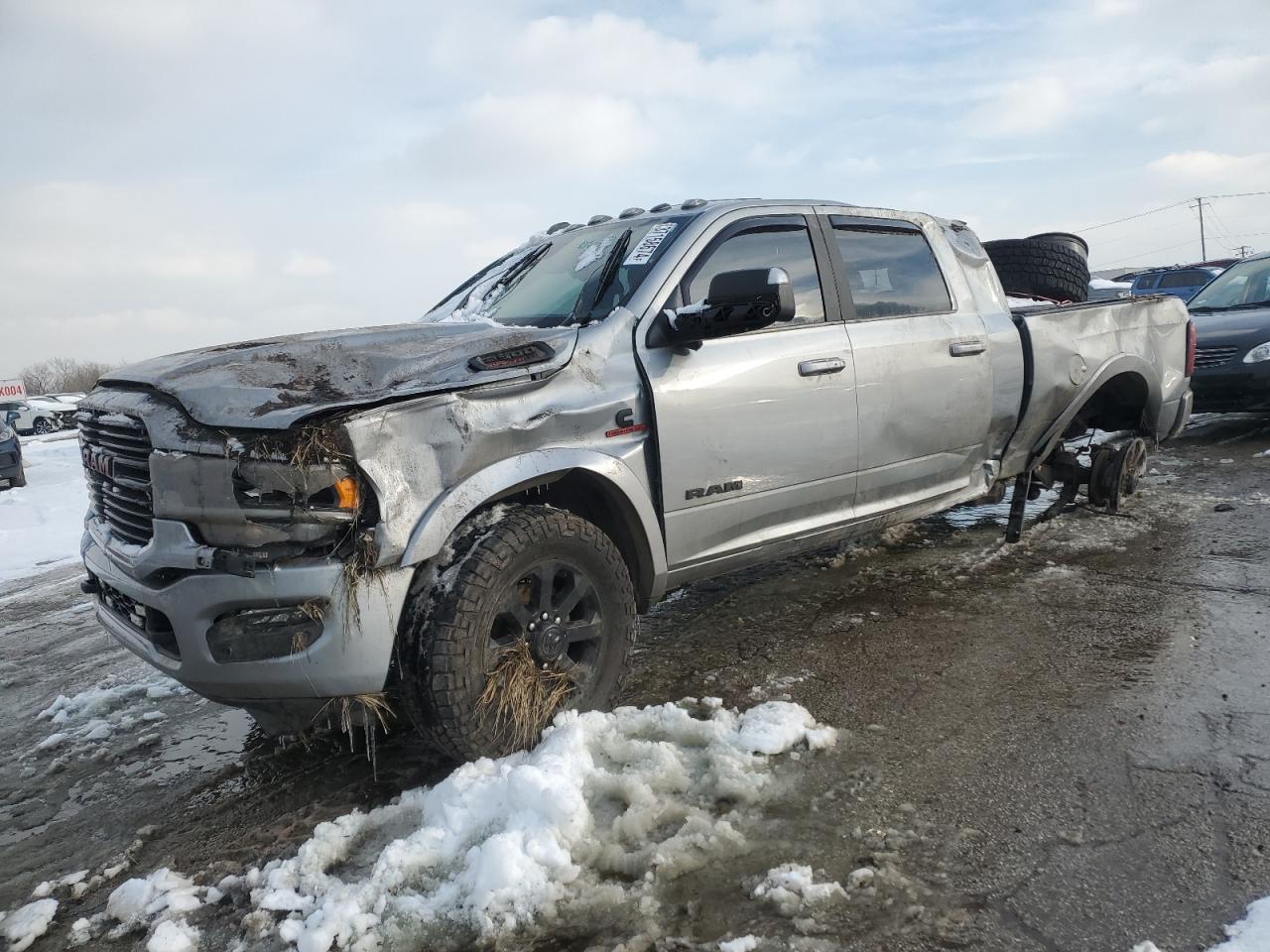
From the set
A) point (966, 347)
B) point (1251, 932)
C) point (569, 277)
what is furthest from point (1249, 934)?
point (569, 277)

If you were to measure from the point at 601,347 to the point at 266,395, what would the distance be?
1.11m

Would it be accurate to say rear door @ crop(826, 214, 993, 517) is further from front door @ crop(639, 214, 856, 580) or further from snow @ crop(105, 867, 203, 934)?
snow @ crop(105, 867, 203, 934)

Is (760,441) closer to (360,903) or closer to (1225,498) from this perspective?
(360,903)

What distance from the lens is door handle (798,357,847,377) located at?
3570 millimetres

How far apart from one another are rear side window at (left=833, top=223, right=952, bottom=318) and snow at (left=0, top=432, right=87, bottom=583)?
6230mm

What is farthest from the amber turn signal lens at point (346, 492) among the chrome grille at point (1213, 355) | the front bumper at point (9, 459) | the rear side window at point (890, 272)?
the front bumper at point (9, 459)

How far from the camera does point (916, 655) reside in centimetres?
363

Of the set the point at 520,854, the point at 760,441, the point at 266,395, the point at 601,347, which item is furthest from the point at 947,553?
the point at 266,395

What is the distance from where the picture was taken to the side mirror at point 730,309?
9.81ft

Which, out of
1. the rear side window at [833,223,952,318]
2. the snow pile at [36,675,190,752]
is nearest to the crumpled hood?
the snow pile at [36,675,190,752]

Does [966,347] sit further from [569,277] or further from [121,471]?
[121,471]

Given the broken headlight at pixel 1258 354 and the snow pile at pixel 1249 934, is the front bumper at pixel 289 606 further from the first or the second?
the broken headlight at pixel 1258 354

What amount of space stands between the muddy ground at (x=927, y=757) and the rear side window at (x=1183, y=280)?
1839 cm

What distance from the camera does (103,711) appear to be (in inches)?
145
